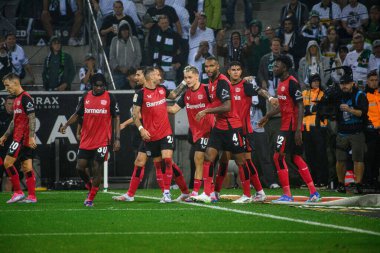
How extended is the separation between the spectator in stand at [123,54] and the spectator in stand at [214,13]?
2407 mm

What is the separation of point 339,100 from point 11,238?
35.1 feet

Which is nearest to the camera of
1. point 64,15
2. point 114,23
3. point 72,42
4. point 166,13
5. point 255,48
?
point 255,48

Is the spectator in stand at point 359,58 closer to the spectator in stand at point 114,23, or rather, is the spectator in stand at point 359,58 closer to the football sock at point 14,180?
the spectator in stand at point 114,23

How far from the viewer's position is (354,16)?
83.6ft

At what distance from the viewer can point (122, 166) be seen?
23484mm

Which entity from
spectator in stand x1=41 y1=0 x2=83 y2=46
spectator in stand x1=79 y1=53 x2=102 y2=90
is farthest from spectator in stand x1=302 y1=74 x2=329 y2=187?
spectator in stand x1=41 y1=0 x2=83 y2=46

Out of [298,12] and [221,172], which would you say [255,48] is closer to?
[298,12]

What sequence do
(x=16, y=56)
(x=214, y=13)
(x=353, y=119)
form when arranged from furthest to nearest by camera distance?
(x=214, y=13)
(x=16, y=56)
(x=353, y=119)

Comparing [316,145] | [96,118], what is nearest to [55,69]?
[316,145]

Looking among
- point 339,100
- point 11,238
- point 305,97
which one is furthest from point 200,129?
point 11,238

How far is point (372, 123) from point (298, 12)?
5.75 meters

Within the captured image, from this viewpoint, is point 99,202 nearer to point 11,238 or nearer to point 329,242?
point 11,238

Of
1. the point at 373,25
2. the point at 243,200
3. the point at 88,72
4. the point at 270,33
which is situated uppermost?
the point at 373,25

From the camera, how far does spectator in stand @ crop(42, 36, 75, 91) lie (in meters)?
24.3
